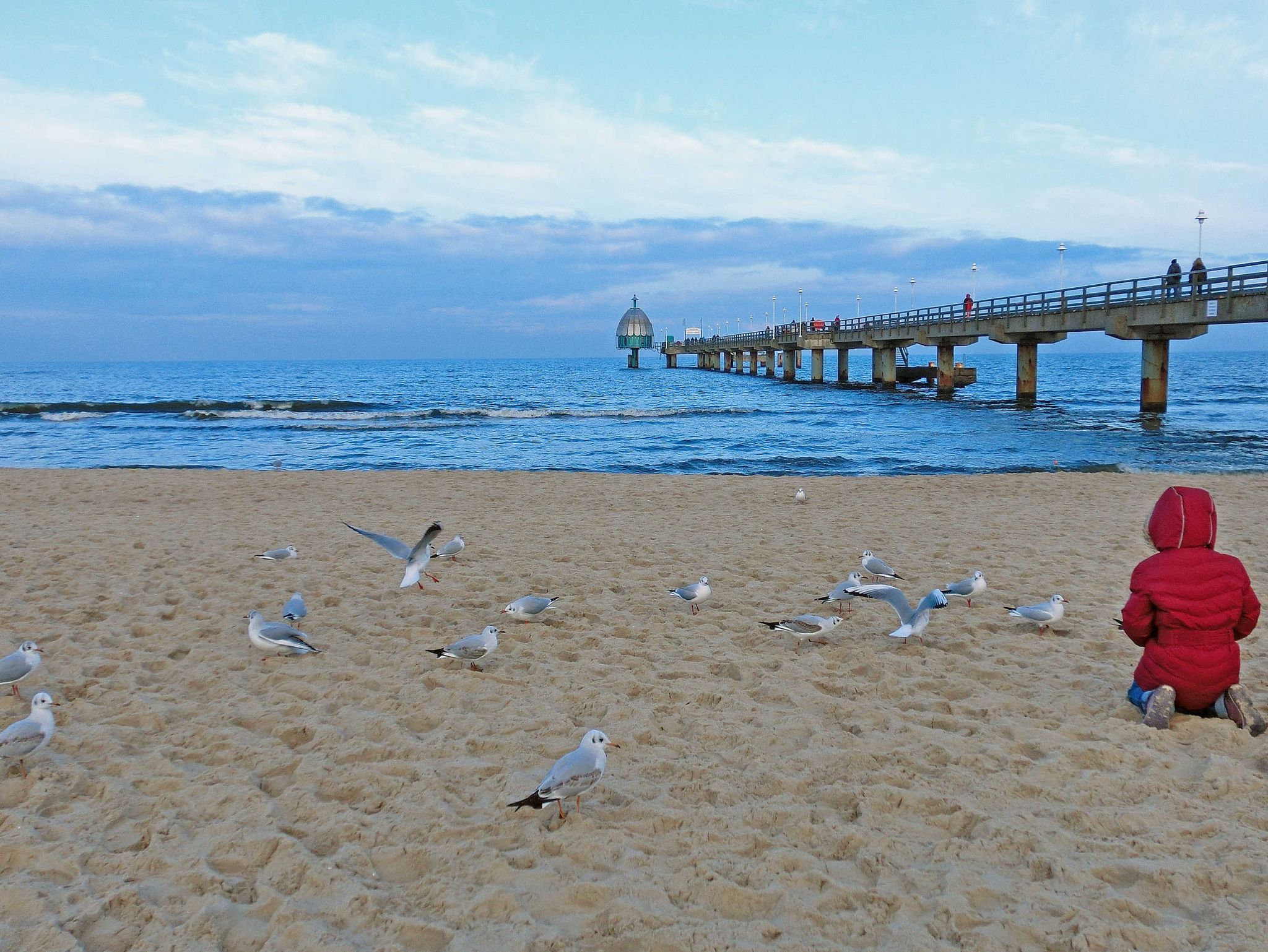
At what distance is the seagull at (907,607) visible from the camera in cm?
571

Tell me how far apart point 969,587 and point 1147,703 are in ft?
7.55

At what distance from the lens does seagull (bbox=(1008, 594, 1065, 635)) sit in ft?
19.7

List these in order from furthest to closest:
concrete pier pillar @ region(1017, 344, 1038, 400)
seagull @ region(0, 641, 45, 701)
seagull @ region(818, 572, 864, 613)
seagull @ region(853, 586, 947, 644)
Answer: concrete pier pillar @ region(1017, 344, 1038, 400), seagull @ region(818, 572, 864, 613), seagull @ region(853, 586, 947, 644), seagull @ region(0, 641, 45, 701)

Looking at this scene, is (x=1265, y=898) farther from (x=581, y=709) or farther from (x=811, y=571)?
(x=811, y=571)

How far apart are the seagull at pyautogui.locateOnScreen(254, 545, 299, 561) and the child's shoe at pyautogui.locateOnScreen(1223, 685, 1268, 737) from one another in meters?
8.17

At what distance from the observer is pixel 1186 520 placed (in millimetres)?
4203

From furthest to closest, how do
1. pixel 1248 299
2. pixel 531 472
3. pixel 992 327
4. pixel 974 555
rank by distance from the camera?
pixel 992 327
pixel 1248 299
pixel 531 472
pixel 974 555

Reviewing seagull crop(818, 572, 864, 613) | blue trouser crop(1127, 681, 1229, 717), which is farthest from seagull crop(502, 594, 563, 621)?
blue trouser crop(1127, 681, 1229, 717)

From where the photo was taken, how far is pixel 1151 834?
3.48m

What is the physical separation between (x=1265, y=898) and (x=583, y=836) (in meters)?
2.62

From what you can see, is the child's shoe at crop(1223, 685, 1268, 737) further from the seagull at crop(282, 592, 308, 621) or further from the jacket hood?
the seagull at crop(282, 592, 308, 621)

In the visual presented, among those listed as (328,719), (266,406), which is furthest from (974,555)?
(266,406)

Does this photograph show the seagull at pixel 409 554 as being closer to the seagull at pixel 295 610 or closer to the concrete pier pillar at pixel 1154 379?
the seagull at pixel 295 610

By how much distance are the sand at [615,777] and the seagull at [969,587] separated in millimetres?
153
